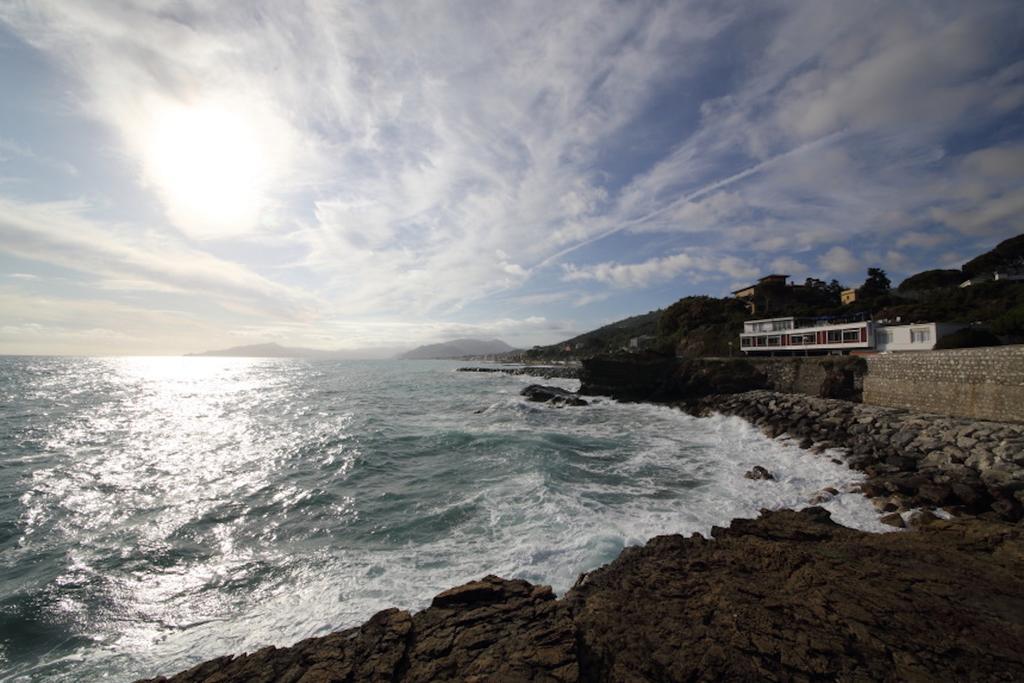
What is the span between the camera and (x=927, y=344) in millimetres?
28969

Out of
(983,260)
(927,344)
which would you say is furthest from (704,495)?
(983,260)

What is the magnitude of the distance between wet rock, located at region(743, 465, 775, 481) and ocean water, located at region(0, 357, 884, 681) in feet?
2.10

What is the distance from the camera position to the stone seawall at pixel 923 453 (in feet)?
38.0

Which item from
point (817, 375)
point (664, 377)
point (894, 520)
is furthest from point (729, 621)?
point (664, 377)

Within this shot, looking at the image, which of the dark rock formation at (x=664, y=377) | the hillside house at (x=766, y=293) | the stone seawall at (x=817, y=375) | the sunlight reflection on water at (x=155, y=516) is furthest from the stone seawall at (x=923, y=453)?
A: the hillside house at (x=766, y=293)

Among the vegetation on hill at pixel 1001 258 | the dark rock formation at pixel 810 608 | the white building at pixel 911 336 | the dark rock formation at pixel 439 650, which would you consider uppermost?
the vegetation on hill at pixel 1001 258

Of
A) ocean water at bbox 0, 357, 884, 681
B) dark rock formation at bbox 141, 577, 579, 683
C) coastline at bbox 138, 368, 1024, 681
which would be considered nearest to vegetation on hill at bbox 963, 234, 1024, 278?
ocean water at bbox 0, 357, 884, 681

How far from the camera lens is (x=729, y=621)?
20.0 ft

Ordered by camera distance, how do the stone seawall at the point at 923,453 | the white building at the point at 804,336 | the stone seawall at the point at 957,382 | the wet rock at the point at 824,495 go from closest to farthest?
1. the stone seawall at the point at 923,453
2. the wet rock at the point at 824,495
3. the stone seawall at the point at 957,382
4. the white building at the point at 804,336

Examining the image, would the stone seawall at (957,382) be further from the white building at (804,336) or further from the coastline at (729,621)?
the coastline at (729,621)

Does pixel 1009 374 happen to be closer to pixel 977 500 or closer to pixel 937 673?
pixel 977 500

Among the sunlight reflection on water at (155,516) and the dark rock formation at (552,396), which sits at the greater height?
the dark rock formation at (552,396)

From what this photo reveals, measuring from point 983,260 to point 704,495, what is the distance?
255 ft

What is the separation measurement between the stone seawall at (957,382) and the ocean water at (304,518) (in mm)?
8121
